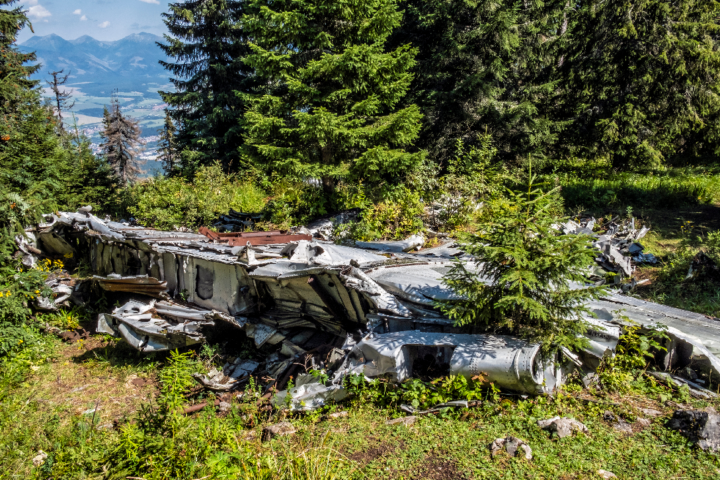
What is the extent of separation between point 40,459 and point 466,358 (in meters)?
4.16

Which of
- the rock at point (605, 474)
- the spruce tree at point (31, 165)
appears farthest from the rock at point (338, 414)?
the spruce tree at point (31, 165)

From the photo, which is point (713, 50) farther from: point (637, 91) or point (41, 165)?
point (41, 165)

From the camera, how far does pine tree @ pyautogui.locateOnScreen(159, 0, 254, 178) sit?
631 inches

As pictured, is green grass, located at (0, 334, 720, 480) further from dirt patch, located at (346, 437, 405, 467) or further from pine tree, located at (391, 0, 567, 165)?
pine tree, located at (391, 0, 567, 165)

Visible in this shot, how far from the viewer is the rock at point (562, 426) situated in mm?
3242

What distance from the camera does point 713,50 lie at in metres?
11.6

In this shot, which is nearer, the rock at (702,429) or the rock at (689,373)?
the rock at (702,429)

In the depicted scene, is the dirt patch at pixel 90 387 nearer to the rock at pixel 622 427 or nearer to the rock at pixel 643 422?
the rock at pixel 622 427

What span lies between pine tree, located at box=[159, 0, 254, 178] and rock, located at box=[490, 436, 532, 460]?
1503cm

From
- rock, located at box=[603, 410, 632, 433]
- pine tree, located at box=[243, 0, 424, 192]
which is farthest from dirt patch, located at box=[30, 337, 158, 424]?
pine tree, located at box=[243, 0, 424, 192]

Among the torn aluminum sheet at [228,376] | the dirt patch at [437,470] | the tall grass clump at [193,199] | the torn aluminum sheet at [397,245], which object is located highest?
the tall grass clump at [193,199]

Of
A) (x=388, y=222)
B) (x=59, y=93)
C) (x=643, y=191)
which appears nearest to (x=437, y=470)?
(x=388, y=222)

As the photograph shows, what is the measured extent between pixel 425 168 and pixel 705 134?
9.42 metres

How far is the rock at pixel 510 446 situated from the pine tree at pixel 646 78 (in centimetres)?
1148
